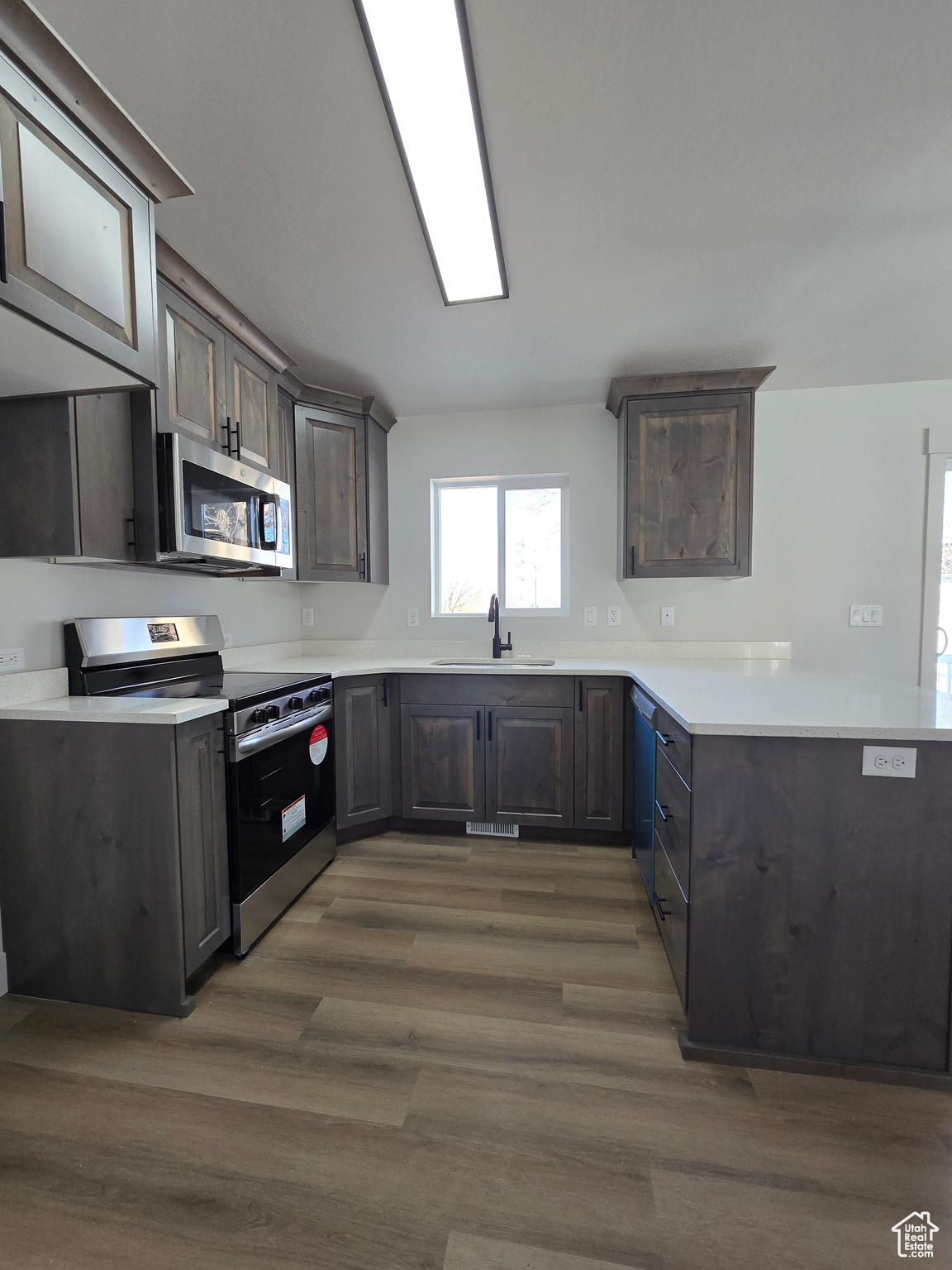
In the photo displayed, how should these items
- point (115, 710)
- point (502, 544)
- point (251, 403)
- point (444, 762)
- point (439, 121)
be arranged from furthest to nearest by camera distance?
point (502, 544) < point (444, 762) < point (251, 403) < point (115, 710) < point (439, 121)

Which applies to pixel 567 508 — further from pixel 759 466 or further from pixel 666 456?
pixel 759 466

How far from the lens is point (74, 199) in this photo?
1.14 metres

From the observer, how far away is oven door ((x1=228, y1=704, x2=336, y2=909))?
180 cm

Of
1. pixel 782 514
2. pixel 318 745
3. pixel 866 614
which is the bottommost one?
pixel 318 745

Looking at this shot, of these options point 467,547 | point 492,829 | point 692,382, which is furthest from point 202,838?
point 692,382

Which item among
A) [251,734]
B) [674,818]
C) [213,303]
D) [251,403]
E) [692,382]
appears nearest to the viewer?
[674,818]

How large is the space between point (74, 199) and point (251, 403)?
119 cm

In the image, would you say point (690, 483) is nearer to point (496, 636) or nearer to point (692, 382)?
point (692, 382)

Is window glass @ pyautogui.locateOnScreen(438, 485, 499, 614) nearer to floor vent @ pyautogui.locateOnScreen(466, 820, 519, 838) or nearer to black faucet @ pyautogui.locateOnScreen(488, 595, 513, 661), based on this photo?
black faucet @ pyautogui.locateOnScreen(488, 595, 513, 661)

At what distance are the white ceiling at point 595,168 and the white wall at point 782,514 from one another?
54 cm

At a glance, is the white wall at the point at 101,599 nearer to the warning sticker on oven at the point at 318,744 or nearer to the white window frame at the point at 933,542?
the warning sticker on oven at the point at 318,744

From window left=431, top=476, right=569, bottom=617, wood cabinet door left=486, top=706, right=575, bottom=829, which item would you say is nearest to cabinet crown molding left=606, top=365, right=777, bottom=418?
window left=431, top=476, right=569, bottom=617

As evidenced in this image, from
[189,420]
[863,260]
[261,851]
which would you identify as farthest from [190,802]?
[863,260]

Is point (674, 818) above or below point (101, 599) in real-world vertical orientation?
below
